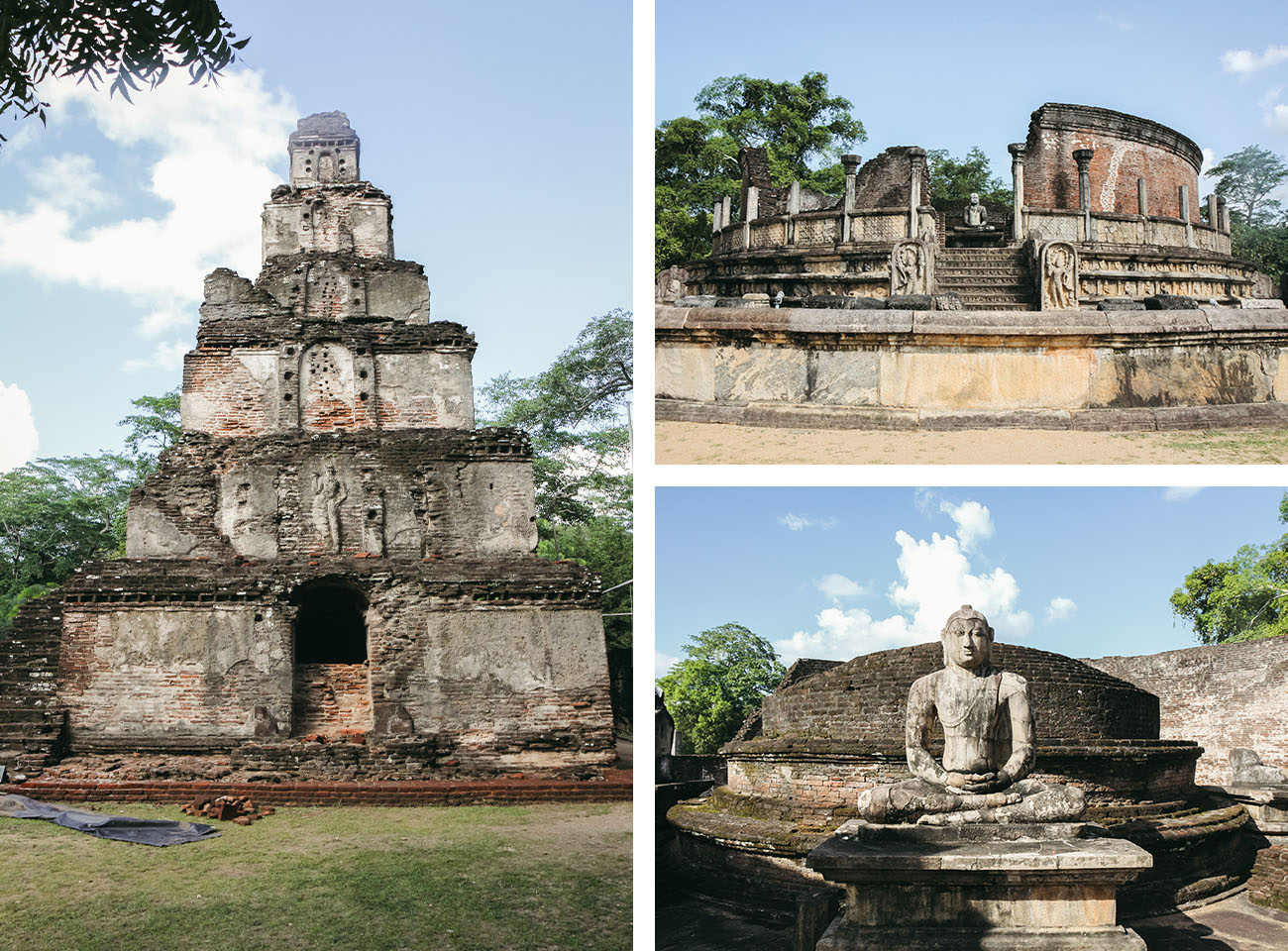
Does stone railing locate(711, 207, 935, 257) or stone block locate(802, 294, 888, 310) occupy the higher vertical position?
stone railing locate(711, 207, 935, 257)

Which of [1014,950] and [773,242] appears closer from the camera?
[1014,950]

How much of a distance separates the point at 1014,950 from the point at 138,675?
476 inches

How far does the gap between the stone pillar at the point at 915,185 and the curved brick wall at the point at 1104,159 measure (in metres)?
6.41

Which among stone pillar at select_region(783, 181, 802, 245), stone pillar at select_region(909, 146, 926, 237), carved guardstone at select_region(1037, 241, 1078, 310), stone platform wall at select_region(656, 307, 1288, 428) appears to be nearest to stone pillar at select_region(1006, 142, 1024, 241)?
stone pillar at select_region(909, 146, 926, 237)

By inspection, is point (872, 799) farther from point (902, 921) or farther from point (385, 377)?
point (385, 377)

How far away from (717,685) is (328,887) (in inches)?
800

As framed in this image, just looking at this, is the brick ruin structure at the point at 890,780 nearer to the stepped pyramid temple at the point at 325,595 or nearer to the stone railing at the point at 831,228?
the stepped pyramid temple at the point at 325,595

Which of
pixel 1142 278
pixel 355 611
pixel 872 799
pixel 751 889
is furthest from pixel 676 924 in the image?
pixel 1142 278

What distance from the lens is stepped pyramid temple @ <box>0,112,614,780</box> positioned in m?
14.1

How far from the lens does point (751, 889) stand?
964 centimetres

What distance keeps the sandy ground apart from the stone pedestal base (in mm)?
2548

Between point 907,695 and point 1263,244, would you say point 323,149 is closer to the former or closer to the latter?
point 907,695

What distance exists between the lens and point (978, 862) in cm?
548

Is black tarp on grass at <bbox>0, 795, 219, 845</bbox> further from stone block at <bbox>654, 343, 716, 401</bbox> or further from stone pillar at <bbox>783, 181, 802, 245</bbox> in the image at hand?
stone pillar at <bbox>783, 181, 802, 245</bbox>
